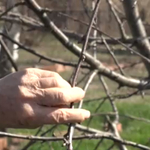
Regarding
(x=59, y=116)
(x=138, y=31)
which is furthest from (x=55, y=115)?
(x=138, y=31)

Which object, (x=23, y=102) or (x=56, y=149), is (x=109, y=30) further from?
(x=23, y=102)

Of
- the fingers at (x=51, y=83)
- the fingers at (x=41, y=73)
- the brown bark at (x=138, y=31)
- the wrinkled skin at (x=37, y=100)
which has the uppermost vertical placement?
the fingers at (x=41, y=73)

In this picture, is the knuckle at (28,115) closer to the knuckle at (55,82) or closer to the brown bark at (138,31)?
the knuckle at (55,82)

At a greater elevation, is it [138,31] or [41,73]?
[41,73]

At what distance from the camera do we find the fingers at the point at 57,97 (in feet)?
3.05

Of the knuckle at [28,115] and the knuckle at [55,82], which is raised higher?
the knuckle at [55,82]

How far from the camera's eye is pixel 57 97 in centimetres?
93

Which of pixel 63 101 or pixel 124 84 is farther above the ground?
pixel 63 101

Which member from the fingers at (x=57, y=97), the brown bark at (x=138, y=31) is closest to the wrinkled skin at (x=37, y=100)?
the fingers at (x=57, y=97)

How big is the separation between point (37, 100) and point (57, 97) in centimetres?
4

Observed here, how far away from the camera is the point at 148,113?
5602 millimetres

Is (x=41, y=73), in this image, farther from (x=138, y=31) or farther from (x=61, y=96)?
(x=138, y=31)

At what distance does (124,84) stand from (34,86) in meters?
1.04

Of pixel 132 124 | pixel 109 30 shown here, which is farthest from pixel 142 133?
pixel 109 30
